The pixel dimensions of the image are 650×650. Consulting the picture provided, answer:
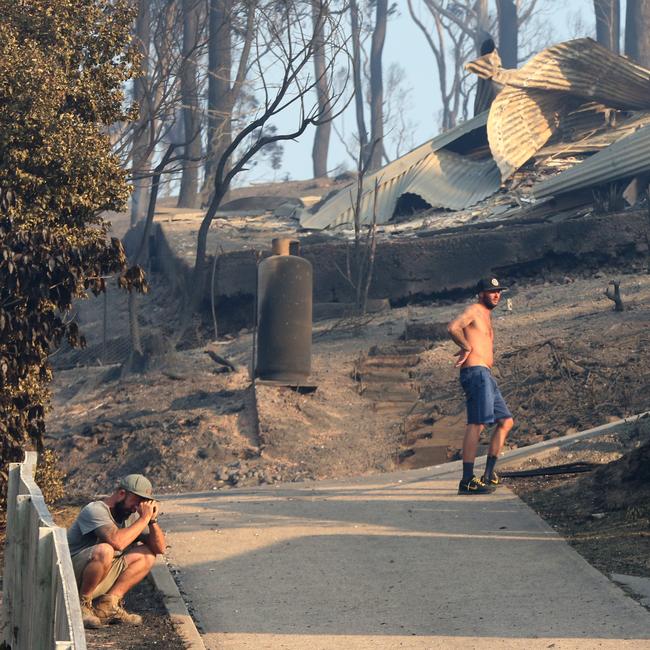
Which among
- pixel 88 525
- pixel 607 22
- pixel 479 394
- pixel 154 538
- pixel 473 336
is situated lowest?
pixel 154 538

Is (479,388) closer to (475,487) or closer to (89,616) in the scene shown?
(475,487)

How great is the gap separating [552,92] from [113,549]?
20.4m

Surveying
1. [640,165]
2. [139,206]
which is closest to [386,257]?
[640,165]

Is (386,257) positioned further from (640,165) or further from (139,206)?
(139,206)

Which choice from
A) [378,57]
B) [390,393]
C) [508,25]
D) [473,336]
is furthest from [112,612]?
[378,57]

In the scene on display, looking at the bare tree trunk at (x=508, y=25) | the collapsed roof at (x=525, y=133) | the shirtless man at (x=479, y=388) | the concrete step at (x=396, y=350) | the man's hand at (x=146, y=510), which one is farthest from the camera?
the bare tree trunk at (x=508, y=25)

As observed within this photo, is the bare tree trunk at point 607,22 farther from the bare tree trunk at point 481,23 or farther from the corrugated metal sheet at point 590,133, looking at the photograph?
the corrugated metal sheet at point 590,133

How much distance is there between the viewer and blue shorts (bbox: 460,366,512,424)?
362 inches

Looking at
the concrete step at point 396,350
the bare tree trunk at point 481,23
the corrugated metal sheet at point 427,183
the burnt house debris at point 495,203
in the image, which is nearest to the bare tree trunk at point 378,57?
the bare tree trunk at point 481,23

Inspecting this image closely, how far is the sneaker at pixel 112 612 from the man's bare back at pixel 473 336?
3444mm

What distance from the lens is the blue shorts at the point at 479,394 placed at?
9195mm

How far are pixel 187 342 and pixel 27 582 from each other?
15.6m

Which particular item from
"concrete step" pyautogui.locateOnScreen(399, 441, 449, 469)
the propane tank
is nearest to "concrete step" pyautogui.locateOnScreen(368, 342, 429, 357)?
the propane tank

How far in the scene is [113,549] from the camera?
6695 millimetres
